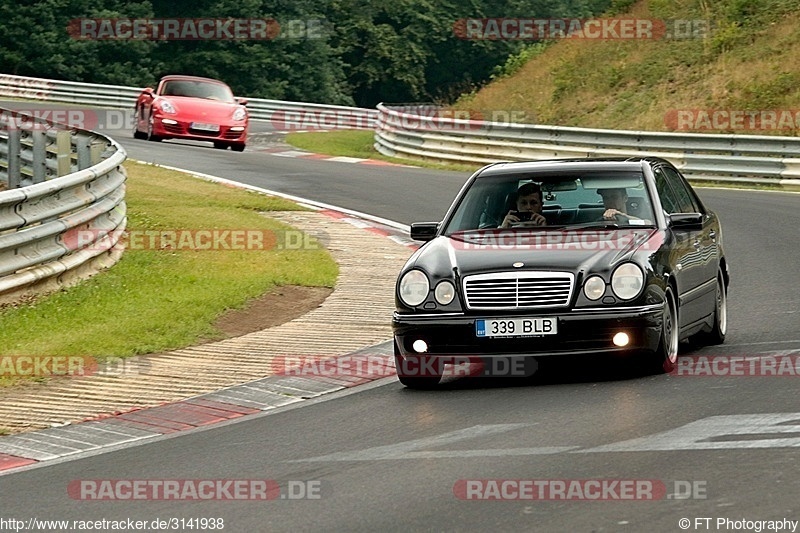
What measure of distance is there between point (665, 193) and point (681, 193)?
64 cm

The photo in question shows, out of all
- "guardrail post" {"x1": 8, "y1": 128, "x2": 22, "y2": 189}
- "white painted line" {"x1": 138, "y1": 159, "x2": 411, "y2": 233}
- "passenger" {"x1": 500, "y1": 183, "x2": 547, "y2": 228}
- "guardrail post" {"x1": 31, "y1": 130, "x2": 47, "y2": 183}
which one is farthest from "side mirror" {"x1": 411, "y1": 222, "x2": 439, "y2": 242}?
"guardrail post" {"x1": 8, "y1": 128, "x2": 22, "y2": 189}

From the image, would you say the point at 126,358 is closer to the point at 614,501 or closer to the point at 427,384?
the point at 427,384

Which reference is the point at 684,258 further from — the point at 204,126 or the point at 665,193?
the point at 204,126

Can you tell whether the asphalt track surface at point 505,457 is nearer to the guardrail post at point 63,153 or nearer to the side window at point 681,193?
the side window at point 681,193

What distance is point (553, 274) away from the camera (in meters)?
9.81

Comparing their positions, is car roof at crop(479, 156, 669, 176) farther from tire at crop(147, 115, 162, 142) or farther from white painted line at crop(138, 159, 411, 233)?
tire at crop(147, 115, 162, 142)

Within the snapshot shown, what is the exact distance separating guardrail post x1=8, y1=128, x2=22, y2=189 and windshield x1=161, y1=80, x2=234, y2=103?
43.7ft

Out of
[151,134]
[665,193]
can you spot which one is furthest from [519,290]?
[151,134]

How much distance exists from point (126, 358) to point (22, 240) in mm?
1986

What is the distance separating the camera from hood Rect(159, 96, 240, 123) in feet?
107

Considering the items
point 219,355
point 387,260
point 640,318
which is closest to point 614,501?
point 640,318

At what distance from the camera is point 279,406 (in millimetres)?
9852

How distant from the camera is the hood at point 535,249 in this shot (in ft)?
32.5

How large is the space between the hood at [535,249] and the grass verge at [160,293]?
266 centimetres
